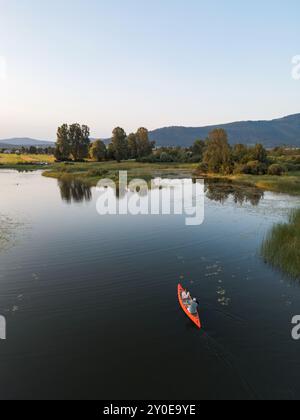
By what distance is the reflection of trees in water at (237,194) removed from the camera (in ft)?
179

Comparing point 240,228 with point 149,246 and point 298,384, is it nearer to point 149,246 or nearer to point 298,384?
point 149,246

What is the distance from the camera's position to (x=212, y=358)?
1442 cm

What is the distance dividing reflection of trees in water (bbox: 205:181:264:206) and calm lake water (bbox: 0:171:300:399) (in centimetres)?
2142

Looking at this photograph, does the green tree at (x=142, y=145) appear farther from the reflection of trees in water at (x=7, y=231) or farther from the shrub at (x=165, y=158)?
the reflection of trees in water at (x=7, y=231)

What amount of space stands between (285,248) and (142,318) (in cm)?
1439

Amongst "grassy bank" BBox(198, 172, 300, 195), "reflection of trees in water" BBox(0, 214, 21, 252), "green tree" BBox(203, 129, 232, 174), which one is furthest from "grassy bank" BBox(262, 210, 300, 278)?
"green tree" BBox(203, 129, 232, 174)

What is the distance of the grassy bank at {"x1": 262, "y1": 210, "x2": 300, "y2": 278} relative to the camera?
76.3 feet

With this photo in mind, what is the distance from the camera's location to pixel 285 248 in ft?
82.3

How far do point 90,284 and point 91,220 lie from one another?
65.9 feet

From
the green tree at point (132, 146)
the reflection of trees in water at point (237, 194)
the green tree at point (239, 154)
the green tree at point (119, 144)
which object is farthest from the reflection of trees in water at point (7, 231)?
the green tree at point (132, 146)

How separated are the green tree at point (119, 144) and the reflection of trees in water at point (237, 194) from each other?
246 feet

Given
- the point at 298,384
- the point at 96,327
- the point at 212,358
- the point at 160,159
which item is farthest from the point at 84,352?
the point at 160,159

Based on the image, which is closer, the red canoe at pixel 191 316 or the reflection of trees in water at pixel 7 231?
the red canoe at pixel 191 316

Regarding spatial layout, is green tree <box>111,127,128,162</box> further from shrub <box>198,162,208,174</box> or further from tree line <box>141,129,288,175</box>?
shrub <box>198,162,208,174</box>
